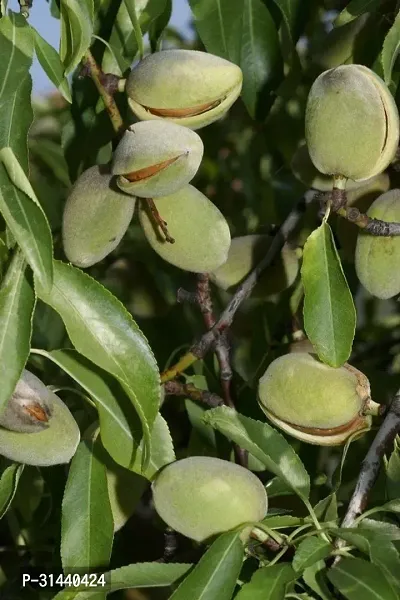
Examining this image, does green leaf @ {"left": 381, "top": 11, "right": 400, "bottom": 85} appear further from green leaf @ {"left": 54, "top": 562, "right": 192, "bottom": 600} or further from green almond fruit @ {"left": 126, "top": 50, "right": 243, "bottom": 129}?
green leaf @ {"left": 54, "top": 562, "right": 192, "bottom": 600}

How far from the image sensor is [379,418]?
960 millimetres

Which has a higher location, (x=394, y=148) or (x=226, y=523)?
(x=394, y=148)

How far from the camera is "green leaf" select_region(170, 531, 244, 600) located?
30.4 inches

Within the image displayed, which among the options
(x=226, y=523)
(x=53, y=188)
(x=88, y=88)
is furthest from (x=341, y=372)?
(x=53, y=188)

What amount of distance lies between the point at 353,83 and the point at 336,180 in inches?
3.9

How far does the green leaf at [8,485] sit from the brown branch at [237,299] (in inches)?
7.3

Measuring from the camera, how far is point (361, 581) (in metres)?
0.74

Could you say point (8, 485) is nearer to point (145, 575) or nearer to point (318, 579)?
point (145, 575)

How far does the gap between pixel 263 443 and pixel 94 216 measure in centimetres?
29

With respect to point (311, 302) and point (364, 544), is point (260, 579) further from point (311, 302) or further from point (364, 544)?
point (311, 302)

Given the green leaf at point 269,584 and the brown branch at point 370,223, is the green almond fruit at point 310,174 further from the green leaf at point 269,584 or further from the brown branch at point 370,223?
the green leaf at point 269,584

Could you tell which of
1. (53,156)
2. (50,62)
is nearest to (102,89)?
Result: (50,62)

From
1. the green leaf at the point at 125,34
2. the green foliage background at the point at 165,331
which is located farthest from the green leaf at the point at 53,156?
the green leaf at the point at 125,34

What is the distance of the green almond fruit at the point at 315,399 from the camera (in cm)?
89
